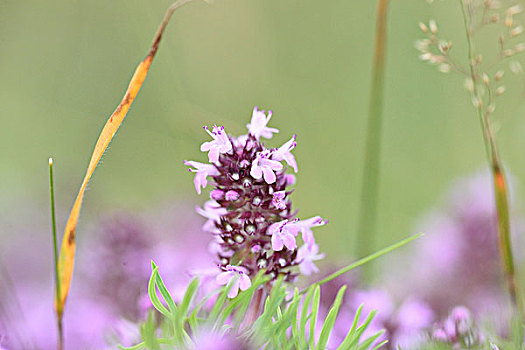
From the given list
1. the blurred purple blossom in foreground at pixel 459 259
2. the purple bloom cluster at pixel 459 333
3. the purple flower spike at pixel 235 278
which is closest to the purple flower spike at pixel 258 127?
the purple flower spike at pixel 235 278

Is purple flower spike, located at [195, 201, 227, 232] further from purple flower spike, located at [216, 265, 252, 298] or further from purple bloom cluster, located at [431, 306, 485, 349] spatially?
purple bloom cluster, located at [431, 306, 485, 349]

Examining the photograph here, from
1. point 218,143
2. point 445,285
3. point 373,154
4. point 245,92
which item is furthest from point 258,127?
point 245,92

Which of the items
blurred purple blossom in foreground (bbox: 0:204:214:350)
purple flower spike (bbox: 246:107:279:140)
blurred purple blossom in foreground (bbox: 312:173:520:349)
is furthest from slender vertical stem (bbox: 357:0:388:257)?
purple flower spike (bbox: 246:107:279:140)

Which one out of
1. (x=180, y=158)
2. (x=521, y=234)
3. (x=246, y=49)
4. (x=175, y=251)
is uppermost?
(x=246, y=49)

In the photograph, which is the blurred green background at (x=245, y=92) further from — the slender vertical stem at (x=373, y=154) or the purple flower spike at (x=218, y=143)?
the purple flower spike at (x=218, y=143)

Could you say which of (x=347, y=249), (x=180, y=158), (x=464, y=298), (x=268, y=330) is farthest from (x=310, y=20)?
(x=268, y=330)

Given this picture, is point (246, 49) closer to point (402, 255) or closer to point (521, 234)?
point (402, 255)

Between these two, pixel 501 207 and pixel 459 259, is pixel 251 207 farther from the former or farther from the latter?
pixel 459 259
